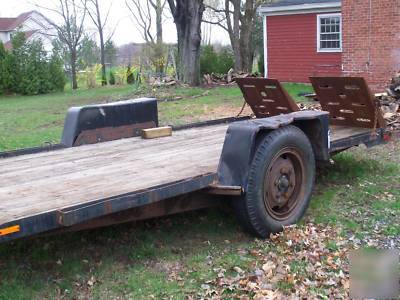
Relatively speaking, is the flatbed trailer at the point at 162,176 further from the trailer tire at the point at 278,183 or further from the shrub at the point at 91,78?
the shrub at the point at 91,78

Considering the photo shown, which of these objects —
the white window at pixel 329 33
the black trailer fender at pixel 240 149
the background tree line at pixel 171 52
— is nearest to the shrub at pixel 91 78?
the background tree line at pixel 171 52

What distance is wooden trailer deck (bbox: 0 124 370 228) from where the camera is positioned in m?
3.64

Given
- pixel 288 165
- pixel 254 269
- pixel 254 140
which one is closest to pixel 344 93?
pixel 288 165

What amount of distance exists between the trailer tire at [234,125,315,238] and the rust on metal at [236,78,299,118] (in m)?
1.66

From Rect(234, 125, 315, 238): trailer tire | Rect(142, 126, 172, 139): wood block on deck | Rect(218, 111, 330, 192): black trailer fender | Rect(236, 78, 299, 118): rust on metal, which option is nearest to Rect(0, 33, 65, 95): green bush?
Rect(236, 78, 299, 118): rust on metal

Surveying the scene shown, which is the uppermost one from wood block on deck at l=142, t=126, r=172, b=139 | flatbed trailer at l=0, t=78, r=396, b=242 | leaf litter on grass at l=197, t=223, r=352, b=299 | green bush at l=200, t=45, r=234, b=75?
green bush at l=200, t=45, r=234, b=75

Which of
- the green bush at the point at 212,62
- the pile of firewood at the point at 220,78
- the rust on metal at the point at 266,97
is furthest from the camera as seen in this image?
the green bush at the point at 212,62

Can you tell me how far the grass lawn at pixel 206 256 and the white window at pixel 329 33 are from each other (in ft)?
54.2

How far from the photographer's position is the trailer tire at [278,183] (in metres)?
4.43

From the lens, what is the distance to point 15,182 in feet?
13.8

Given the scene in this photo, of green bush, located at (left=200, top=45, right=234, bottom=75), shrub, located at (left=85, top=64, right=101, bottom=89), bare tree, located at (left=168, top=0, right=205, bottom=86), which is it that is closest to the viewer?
bare tree, located at (left=168, top=0, right=205, bottom=86)

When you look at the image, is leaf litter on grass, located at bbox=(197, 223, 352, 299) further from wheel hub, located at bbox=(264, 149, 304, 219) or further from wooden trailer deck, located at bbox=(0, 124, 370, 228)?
wooden trailer deck, located at bbox=(0, 124, 370, 228)

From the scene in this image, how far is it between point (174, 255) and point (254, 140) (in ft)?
3.75

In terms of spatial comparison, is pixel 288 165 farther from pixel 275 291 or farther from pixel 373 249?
pixel 275 291
